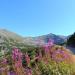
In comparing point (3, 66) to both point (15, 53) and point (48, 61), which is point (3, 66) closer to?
point (15, 53)

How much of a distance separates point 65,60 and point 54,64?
866 mm

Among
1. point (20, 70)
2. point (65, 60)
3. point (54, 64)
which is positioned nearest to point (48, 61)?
point (54, 64)

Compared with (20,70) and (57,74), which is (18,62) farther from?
(57,74)

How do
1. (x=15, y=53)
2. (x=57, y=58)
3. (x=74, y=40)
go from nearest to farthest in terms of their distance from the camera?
(x=15, y=53) → (x=57, y=58) → (x=74, y=40)

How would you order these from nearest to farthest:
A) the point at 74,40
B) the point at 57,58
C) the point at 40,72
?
the point at 40,72, the point at 57,58, the point at 74,40

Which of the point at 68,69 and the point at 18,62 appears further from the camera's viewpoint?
the point at 68,69

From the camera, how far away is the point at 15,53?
736 centimetres

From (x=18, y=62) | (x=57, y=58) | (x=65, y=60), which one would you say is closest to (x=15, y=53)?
(x=18, y=62)

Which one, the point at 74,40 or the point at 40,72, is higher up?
the point at 74,40

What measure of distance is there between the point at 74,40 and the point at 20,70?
83.6 feet

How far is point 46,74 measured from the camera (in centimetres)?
827

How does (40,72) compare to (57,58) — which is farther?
(57,58)

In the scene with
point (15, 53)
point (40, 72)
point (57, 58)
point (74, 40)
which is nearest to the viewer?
point (15, 53)

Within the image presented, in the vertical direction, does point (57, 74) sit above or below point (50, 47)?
below
